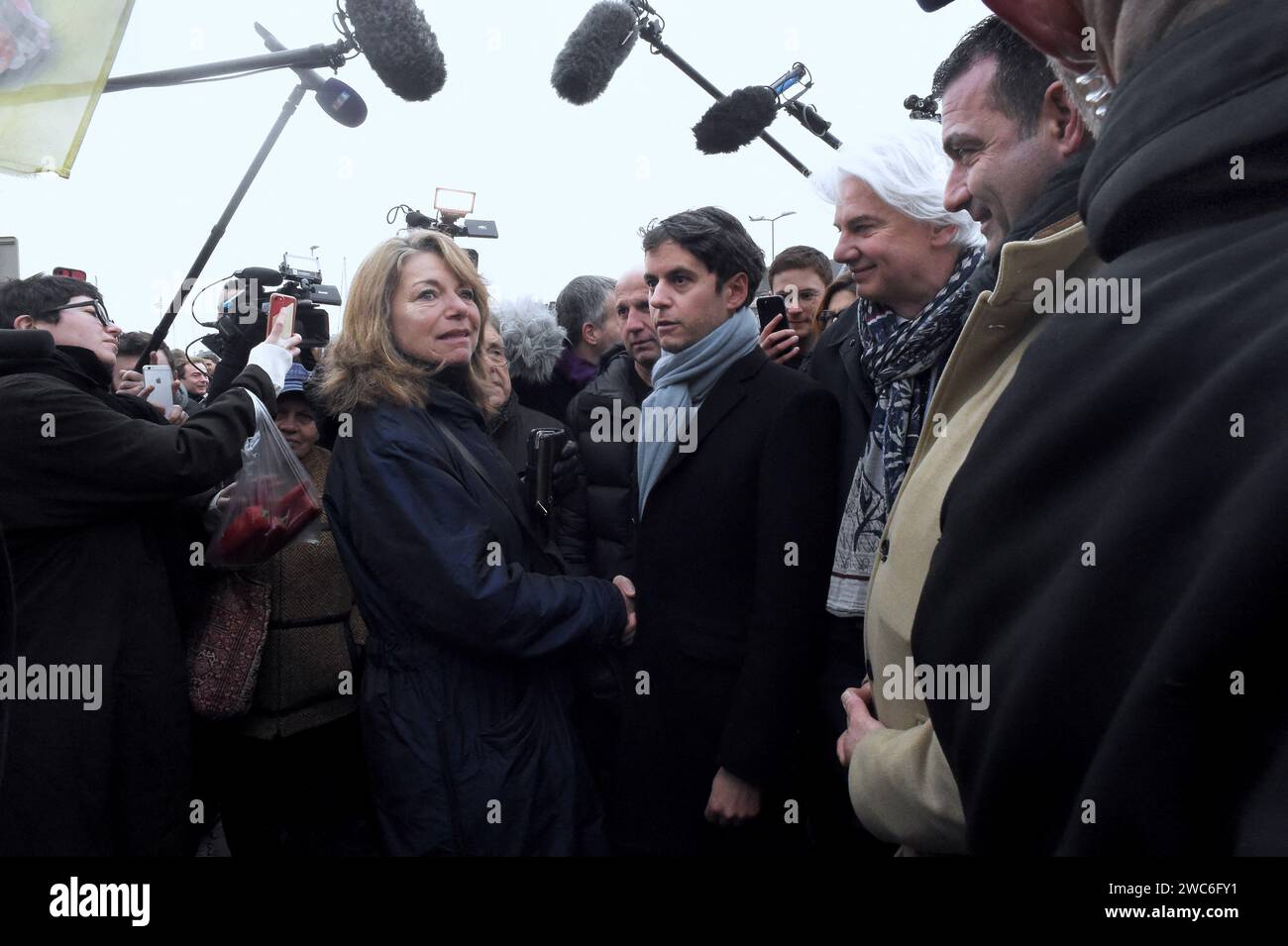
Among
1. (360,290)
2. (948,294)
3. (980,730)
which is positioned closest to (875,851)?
(948,294)

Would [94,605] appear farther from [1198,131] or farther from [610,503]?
[1198,131]

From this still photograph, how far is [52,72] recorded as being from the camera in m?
1.48

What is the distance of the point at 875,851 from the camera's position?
6.85 ft

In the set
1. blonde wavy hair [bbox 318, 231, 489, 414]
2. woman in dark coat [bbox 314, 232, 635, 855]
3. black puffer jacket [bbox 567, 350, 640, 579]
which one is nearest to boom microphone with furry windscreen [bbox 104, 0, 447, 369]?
blonde wavy hair [bbox 318, 231, 489, 414]

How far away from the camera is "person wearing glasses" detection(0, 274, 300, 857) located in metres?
2.13

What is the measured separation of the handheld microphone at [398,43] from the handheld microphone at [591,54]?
677mm

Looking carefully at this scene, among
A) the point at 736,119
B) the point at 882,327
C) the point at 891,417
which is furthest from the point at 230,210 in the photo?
the point at 891,417

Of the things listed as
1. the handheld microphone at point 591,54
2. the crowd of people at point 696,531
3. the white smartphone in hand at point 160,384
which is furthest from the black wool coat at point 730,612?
the white smartphone in hand at point 160,384

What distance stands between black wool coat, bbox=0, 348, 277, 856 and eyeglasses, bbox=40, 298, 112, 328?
0.55 ft

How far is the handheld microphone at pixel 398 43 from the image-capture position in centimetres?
238

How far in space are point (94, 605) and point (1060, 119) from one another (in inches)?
92.2

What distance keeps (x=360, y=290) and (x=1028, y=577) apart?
227cm

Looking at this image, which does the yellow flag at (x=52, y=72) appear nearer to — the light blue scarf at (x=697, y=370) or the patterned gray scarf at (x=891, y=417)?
the light blue scarf at (x=697, y=370)
